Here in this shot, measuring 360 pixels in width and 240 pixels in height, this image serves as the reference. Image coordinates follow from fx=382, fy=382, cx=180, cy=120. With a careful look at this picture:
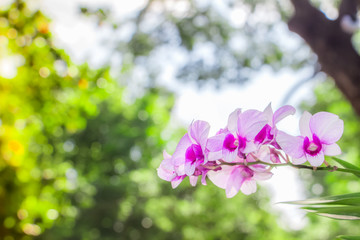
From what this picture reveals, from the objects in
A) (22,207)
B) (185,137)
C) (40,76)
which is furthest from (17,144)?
(185,137)

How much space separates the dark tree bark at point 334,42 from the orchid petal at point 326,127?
95.9 inches

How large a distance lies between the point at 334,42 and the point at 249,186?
265cm

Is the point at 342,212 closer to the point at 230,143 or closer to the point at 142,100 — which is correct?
the point at 230,143

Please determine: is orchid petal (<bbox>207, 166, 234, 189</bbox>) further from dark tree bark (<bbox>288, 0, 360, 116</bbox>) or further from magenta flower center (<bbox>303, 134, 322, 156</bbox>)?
dark tree bark (<bbox>288, 0, 360, 116</bbox>)

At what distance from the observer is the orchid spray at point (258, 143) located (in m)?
0.76

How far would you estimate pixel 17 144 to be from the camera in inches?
152

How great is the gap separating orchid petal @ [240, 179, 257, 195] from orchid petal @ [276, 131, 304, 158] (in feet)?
0.49

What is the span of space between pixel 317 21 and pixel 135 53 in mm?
3495

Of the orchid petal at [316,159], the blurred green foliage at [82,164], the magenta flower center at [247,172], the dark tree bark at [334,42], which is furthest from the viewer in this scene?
the blurred green foliage at [82,164]

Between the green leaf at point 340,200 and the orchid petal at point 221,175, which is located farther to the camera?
the orchid petal at point 221,175

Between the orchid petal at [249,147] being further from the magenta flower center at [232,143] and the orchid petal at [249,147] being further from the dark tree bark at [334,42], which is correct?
the dark tree bark at [334,42]

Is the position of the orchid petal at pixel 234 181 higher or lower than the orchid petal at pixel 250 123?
lower

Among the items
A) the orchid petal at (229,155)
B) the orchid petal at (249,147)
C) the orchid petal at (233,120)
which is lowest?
the orchid petal at (229,155)

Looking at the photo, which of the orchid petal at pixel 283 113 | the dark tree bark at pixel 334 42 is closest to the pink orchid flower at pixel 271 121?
the orchid petal at pixel 283 113
